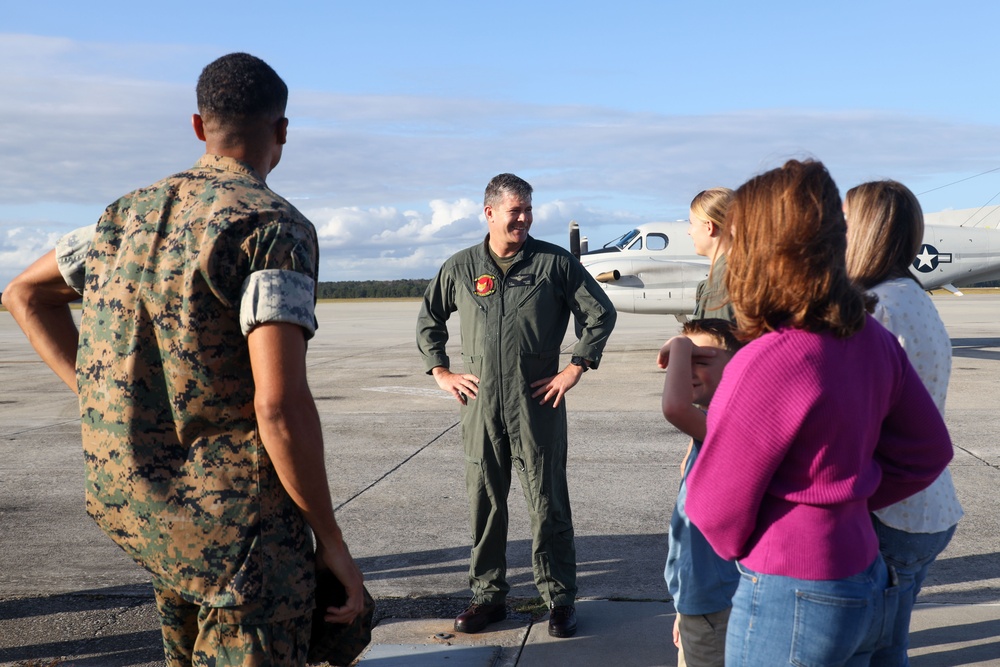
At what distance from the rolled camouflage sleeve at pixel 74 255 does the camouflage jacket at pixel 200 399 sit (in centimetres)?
→ 30

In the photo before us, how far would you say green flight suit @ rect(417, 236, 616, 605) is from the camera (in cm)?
411

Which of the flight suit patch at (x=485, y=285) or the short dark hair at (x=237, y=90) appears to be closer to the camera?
the short dark hair at (x=237, y=90)

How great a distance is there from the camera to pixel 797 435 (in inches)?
67.4

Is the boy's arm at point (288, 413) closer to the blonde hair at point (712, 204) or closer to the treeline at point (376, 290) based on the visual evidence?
the blonde hair at point (712, 204)

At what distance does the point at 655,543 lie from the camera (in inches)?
214

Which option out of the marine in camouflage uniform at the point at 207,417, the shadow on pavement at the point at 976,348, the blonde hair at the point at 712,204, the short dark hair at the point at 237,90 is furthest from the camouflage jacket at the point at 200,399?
the shadow on pavement at the point at 976,348

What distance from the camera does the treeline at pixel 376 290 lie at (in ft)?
279

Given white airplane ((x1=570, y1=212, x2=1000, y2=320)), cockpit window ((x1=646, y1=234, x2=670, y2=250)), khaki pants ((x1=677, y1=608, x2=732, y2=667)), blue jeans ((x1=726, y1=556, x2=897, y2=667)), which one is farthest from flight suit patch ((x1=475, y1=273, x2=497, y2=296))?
cockpit window ((x1=646, y1=234, x2=670, y2=250))

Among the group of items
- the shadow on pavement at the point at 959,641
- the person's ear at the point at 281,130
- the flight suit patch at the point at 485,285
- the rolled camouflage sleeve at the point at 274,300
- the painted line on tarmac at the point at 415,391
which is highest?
the person's ear at the point at 281,130

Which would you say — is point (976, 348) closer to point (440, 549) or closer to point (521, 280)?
point (440, 549)

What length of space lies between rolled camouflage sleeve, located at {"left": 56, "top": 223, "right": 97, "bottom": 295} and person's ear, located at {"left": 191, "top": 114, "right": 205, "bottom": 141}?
360 millimetres

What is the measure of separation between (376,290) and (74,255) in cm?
8602

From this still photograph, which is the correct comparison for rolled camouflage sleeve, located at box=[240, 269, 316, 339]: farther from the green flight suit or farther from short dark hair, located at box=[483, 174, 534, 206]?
short dark hair, located at box=[483, 174, 534, 206]

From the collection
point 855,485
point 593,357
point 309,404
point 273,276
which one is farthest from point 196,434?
point 593,357
